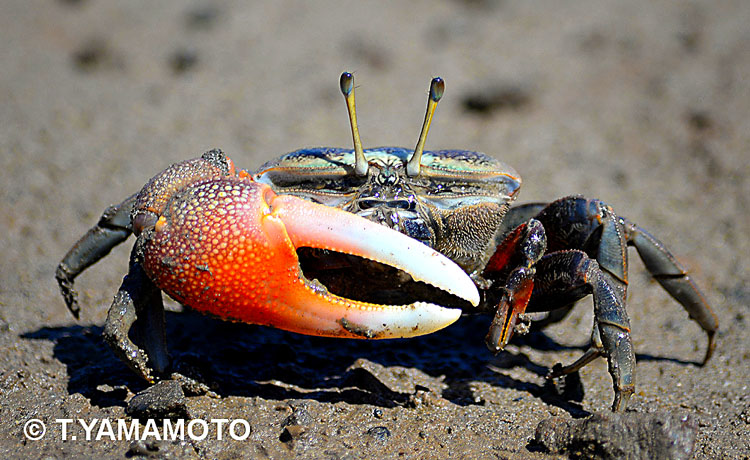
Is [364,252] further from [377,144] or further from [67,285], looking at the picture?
[377,144]

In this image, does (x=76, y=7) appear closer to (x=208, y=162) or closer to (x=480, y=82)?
(x=480, y=82)

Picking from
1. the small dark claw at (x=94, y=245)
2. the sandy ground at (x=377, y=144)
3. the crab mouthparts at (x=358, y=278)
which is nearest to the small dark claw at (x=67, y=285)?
the small dark claw at (x=94, y=245)

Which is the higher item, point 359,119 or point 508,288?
point 359,119

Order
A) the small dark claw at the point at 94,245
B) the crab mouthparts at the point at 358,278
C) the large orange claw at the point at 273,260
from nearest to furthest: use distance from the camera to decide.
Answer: the large orange claw at the point at 273,260
the crab mouthparts at the point at 358,278
the small dark claw at the point at 94,245

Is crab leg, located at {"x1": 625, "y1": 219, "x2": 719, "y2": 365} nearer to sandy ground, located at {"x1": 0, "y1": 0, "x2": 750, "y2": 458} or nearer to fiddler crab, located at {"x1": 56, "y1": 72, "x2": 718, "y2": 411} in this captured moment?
fiddler crab, located at {"x1": 56, "y1": 72, "x2": 718, "y2": 411}

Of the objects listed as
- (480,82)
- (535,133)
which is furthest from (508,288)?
(480,82)

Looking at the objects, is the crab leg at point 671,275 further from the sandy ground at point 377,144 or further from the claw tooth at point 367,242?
the claw tooth at point 367,242

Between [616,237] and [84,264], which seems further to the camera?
[84,264]
